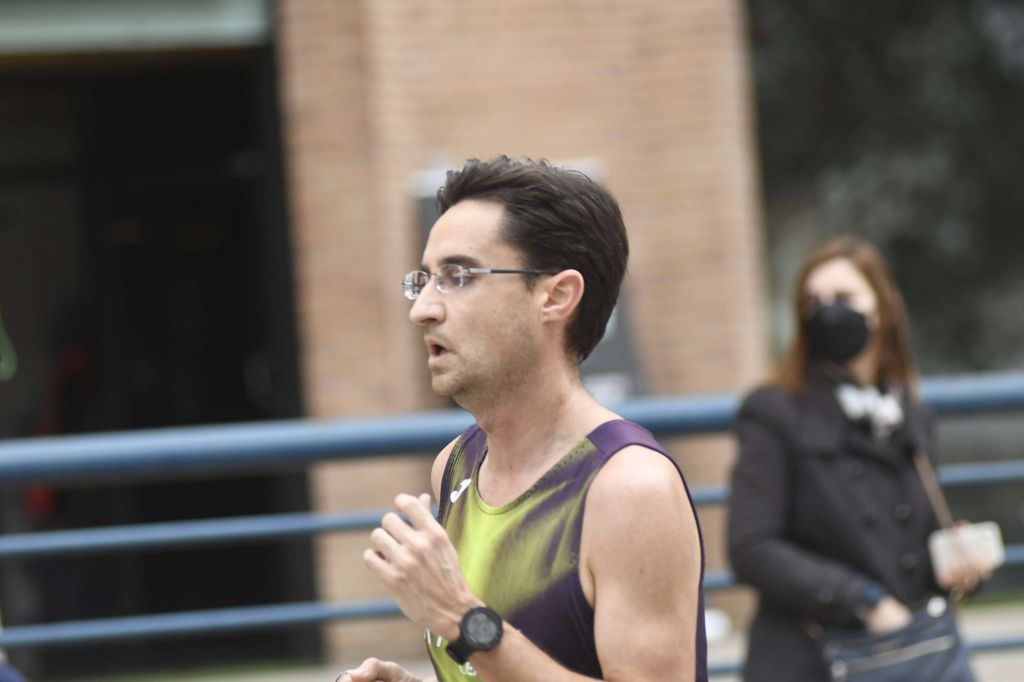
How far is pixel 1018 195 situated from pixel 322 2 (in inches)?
225

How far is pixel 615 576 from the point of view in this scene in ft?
7.60

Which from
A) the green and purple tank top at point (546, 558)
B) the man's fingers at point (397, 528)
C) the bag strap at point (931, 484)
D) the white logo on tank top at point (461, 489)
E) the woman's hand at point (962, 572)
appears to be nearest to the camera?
the man's fingers at point (397, 528)

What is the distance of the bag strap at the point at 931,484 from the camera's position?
457 cm

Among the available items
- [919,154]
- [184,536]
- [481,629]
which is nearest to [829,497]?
[184,536]

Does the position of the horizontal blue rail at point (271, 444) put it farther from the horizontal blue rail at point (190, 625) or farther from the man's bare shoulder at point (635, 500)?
the man's bare shoulder at point (635, 500)

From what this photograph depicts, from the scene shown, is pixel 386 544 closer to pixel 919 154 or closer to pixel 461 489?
pixel 461 489

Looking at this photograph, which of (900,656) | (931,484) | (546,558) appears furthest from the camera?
(931,484)

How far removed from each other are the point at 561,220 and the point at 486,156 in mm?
6597

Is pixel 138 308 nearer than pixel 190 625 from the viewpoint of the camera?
No

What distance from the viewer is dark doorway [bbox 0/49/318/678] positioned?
966cm

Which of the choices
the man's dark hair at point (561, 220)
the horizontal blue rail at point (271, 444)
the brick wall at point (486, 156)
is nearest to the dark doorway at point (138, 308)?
the brick wall at point (486, 156)

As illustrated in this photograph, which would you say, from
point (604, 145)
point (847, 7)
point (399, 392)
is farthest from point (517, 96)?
point (847, 7)

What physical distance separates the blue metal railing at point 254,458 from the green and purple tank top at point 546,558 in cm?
257

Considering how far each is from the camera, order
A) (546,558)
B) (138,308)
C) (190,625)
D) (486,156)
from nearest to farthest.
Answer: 1. (546,558)
2. (190,625)
3. (486,156)
4. (138,308)
